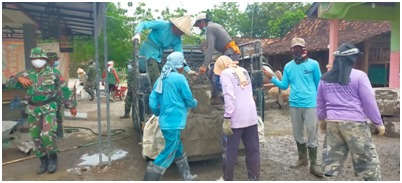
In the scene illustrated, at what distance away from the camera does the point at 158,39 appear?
5223 mm

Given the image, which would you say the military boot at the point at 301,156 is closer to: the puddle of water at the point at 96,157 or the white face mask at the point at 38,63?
the puddle of water at the point at 96,157

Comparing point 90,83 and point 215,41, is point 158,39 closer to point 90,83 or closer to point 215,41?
point 215,41

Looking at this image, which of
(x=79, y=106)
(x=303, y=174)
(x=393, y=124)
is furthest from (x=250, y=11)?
(x=303, y=174)

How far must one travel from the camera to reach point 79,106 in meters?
11.5

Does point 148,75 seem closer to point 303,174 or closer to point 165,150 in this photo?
point 165,150

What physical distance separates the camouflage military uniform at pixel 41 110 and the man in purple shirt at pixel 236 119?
2252 mm

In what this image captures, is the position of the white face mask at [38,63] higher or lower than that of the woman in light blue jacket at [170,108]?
higher

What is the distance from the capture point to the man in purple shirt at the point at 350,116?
11.1ft

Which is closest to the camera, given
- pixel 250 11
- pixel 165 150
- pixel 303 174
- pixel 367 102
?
pixel 367 102

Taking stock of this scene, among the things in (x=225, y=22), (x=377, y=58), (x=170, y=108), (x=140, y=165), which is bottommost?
(x=140, y=165)

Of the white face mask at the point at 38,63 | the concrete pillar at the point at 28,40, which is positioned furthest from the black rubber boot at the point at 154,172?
the concrete pillar at the point at 28,40

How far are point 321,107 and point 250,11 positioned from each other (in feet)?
89.5

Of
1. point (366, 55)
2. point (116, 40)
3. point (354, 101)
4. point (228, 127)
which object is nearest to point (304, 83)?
point (354, 101)

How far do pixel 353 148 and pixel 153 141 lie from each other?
7.15 ft
